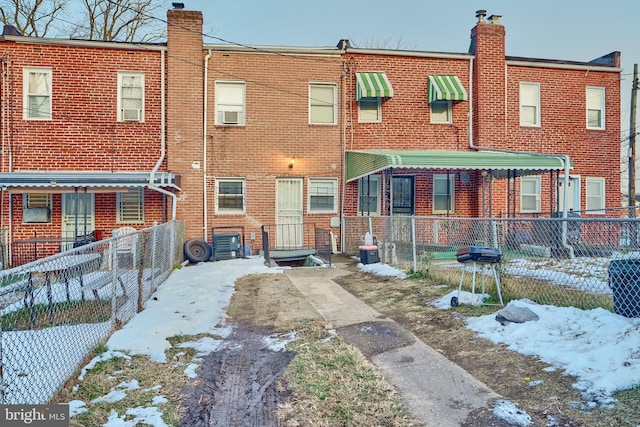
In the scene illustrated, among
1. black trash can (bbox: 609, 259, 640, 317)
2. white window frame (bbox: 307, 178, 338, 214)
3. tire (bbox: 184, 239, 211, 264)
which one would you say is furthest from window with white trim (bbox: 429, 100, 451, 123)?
black trash can (bbox: 609, 259, 640, 317)

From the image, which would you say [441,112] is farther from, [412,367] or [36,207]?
[36,207]

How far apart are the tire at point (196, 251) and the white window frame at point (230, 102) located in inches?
162

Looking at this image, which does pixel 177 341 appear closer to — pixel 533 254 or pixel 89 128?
pixel 533 254

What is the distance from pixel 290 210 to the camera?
51.0 feet

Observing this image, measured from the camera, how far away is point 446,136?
16359 millimetres

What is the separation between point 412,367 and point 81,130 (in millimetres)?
13551

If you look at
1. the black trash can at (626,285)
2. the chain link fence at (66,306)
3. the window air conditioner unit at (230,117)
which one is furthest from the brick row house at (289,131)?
Answer: the black trash can at (626,285)

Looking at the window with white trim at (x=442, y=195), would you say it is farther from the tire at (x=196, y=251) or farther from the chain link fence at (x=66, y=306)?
the chain link fence at (x=66, y=306)

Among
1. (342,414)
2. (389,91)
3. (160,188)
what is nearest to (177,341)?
(342,414)

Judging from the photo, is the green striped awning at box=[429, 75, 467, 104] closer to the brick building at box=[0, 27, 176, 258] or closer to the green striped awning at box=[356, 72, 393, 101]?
the green striped awning at box=[356, 72, 393, 101]

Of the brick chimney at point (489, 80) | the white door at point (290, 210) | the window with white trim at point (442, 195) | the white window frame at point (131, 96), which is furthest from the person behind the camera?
the window with white trim at point (442, 195)

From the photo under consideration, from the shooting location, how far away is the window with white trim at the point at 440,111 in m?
16.3

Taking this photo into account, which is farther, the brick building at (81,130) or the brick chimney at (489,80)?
the brick chimney at (489,80)

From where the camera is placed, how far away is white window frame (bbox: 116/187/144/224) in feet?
48.1
